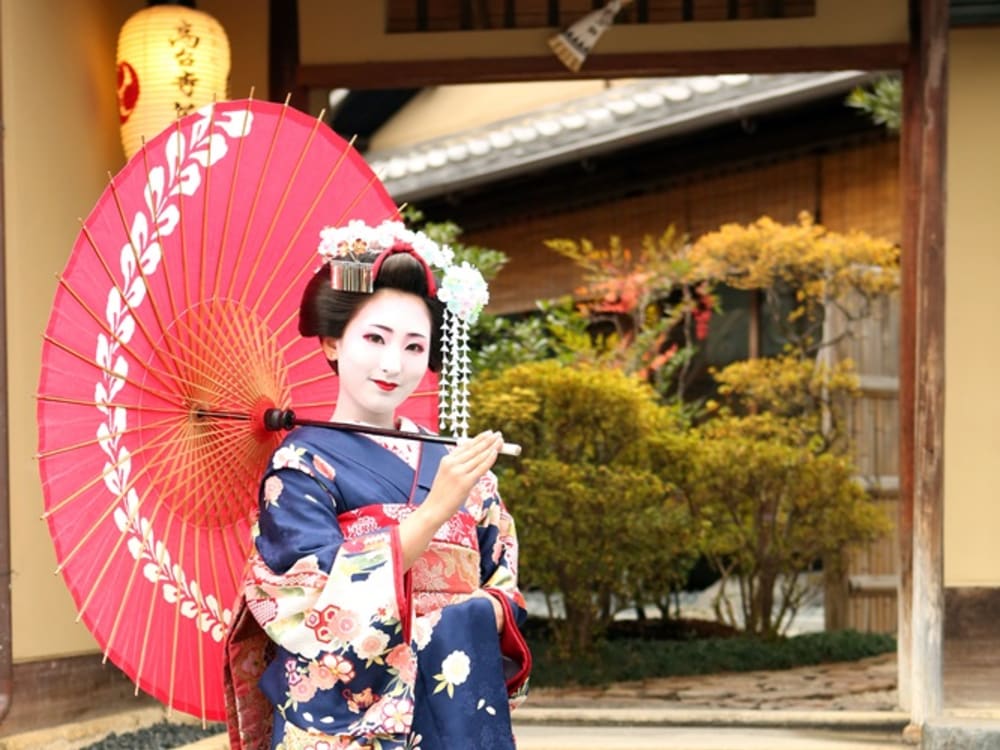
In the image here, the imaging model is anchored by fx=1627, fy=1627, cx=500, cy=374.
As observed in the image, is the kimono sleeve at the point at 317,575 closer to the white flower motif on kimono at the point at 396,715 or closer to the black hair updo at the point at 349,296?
the white flower motif on kimono at the point at 396,715

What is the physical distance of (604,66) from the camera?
702 centimetres

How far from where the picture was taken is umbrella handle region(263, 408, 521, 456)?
3395 millimetres

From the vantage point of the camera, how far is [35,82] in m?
5.64

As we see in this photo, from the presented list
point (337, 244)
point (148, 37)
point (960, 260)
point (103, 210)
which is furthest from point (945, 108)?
point (103, 210)

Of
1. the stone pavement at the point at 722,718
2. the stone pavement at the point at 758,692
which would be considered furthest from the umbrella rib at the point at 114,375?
the stone pavement at the point at 758,692

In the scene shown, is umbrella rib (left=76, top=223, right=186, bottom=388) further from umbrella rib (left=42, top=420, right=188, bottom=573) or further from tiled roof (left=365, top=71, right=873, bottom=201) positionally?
tiled roof (left=365, top=71, right=873, bottom=201)

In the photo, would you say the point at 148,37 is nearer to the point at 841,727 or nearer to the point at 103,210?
the point at 103,210

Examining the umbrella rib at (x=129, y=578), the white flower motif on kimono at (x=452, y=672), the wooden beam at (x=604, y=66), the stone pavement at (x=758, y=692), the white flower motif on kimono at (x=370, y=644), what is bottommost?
the stone pavement at (x=758, y=692)

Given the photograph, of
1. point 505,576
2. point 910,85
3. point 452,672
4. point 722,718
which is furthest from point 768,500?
point 452,672

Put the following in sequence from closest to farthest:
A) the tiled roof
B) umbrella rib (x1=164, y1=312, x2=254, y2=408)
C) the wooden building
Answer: umbrella rib (x1=164, y1=312, x2=254, y2=408) → the wooden building → the tiled roof

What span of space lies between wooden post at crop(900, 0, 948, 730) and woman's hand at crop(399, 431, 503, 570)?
3927mm

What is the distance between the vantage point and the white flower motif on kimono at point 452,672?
11.1ft

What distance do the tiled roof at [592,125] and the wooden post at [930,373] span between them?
3.42m

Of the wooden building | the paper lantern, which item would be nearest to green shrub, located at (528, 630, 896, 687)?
the wooden building
